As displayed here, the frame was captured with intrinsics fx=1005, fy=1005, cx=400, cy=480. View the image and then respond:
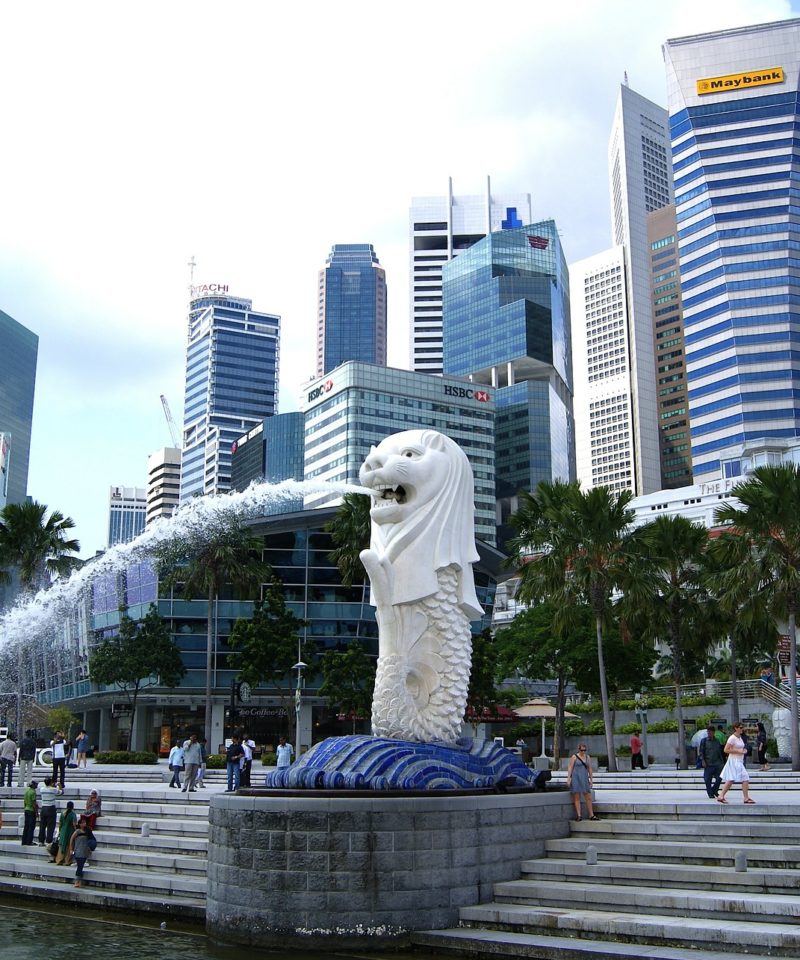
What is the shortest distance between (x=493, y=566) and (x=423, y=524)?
4829cm

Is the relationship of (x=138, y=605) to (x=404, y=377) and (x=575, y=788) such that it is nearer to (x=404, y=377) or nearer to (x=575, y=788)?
(x=575, y=788)

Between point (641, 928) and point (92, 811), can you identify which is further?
point (92, 811)

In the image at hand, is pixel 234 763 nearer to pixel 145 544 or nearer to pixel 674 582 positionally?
pixel 674 582

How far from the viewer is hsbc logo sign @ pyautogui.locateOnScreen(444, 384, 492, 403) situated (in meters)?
138

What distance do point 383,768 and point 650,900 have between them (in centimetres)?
400

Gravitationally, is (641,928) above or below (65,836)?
below

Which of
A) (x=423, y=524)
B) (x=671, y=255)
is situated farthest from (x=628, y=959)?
(x=671, y=255)

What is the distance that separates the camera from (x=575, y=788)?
16000 mm

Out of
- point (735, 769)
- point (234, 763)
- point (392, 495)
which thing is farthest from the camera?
point (234, 763)

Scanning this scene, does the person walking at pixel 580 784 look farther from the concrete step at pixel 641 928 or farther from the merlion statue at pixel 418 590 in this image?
the concrete step at pixel 641 928

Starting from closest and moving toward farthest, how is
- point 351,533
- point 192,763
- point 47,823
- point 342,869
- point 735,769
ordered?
point 342,869 → point 735,769 → point 47,823 → point 192,763 → point 351,533

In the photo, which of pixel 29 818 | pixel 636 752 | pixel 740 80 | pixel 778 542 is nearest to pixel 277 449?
pixel 740 80

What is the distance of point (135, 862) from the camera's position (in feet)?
58.6

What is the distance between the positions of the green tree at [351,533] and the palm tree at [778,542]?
18645 mm
